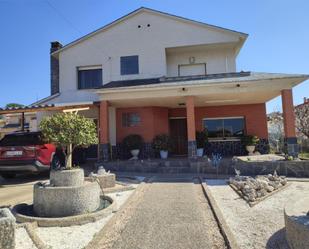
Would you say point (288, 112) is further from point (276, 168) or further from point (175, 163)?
point (175, 163)

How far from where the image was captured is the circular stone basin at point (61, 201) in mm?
5453

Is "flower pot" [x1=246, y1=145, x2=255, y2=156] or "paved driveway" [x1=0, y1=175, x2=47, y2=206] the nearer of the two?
"paved driveway" [x1=0, y1=175, x2=47, y2=206]

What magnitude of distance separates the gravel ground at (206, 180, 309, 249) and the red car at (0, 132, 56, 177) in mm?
6056

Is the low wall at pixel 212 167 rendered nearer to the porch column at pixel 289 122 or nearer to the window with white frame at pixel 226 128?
the porch column at pixel 289 122

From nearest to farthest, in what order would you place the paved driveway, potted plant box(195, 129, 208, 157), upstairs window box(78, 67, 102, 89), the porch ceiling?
1. the paved driveway
2. the porch ceiling
3. potted plant box(195, 129, 208, 157)
4. upstairs window box(78, 67, 102, 89)

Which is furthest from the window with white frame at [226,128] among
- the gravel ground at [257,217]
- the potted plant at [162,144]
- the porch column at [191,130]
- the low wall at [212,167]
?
the gravel ground at [257,217]

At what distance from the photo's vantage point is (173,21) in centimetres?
1625

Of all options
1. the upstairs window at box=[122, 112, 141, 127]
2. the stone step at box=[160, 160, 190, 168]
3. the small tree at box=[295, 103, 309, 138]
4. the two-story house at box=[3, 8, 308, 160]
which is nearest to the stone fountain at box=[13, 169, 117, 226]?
the stone step at box=[160, 160, 190, 168]

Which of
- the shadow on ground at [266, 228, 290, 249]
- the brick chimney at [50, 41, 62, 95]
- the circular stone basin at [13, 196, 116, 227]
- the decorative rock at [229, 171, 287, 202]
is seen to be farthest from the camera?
the brick chimney at [50, 41, 62, 95]

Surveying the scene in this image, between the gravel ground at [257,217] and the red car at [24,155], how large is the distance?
6056 millimetres

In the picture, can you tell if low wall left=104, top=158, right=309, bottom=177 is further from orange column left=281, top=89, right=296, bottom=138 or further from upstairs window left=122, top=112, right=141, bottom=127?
upstairs window left=122, top=112, right=141, bottom=127

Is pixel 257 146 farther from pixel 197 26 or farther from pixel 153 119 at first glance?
pixel 197 26

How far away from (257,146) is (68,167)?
40.9ft

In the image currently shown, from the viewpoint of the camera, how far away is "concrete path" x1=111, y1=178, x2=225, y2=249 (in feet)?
13.6
